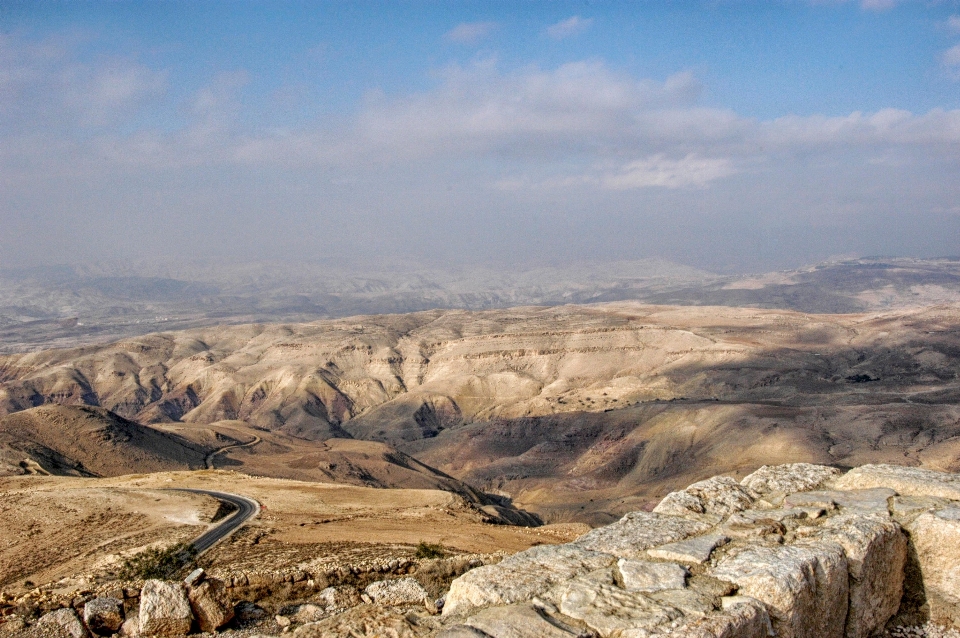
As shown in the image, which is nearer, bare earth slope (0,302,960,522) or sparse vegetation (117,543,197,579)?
sparse vegetation (117,543,197,579)

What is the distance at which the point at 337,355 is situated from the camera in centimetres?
13925

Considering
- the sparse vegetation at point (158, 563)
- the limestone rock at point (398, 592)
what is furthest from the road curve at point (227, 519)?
the limestone rock at point (398, 592)

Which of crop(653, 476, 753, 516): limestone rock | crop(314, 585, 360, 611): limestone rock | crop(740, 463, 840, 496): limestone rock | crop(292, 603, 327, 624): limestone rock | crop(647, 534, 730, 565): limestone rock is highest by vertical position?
crop(647, 534, 730, 565): limestone rock

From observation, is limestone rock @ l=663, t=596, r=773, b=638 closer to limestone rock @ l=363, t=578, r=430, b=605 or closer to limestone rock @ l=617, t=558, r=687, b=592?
limestone rock @ l=617, t=558, r=687, b=592

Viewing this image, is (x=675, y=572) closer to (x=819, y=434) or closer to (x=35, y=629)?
(x=35, y=629)

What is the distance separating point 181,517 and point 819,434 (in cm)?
5945

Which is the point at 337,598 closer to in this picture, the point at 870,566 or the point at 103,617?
the point at 103,617

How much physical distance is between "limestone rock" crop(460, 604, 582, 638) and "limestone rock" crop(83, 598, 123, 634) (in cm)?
522

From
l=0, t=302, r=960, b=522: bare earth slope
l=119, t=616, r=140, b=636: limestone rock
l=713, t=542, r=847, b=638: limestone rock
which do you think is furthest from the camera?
l=0, t=302, r=960, b=522: bare earth slope

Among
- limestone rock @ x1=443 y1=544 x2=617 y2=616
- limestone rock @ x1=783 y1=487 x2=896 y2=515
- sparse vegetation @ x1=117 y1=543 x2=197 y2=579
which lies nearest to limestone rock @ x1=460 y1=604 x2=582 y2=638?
limestone rock @ x1=443 y1=544 x2=617 y2=616

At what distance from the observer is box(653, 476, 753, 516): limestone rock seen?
1091cm

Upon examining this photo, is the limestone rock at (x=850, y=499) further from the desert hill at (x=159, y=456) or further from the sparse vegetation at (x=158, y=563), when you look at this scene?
the desert hill at (x=159, y=456)

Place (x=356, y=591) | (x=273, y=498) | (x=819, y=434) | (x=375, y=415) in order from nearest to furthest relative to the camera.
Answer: (x=356, y=591)
(x=273, y=498)
(x=819, y=434)
(x=375, y=415)

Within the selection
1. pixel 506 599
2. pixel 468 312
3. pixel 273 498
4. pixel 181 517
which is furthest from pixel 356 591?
pixel 468 312
